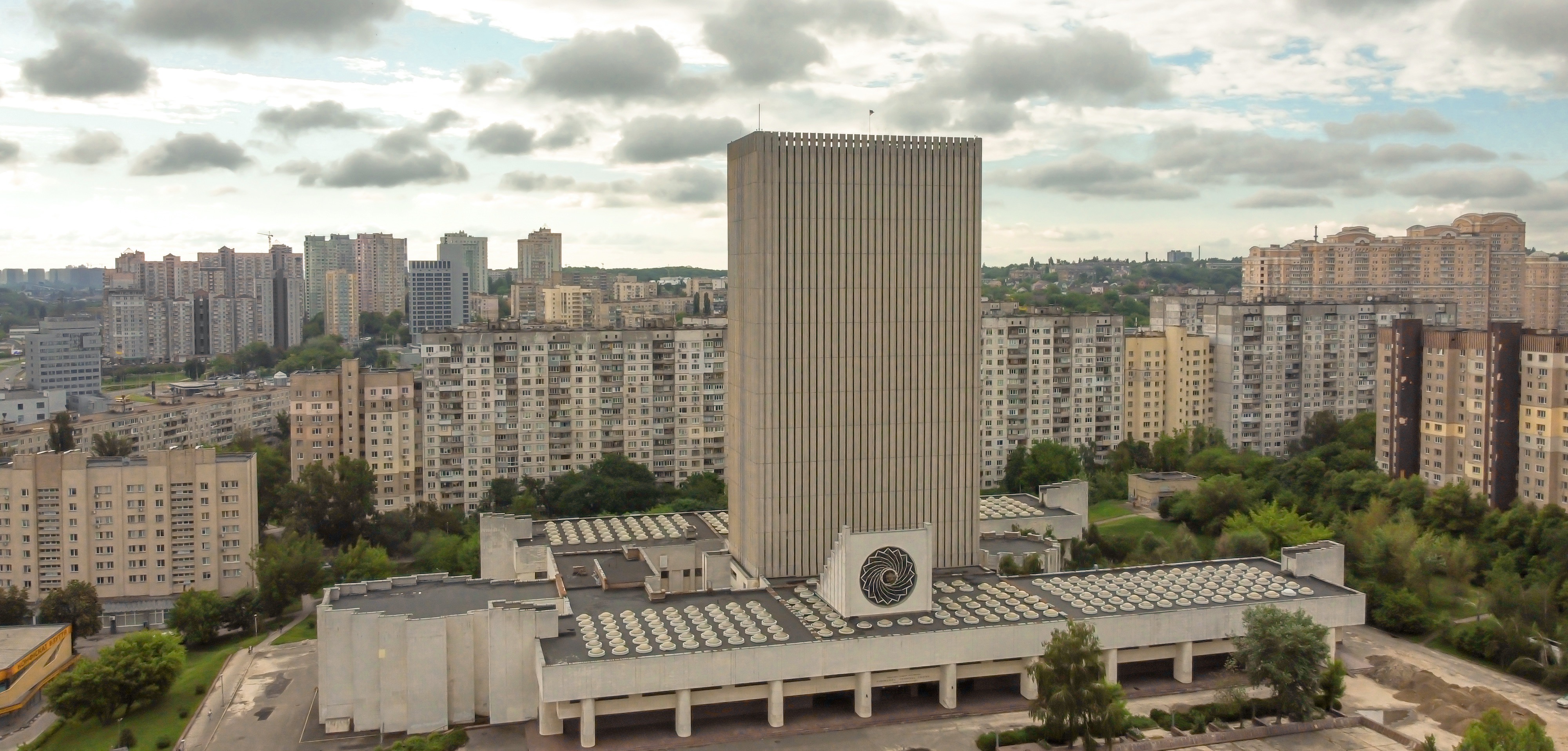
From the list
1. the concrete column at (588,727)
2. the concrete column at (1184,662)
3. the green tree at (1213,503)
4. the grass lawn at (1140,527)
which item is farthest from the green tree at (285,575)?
the green tree at (1213,503)

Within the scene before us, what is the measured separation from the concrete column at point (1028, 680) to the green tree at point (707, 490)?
28.5 m

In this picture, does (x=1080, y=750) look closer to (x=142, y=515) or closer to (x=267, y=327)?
(x=142, y=515)

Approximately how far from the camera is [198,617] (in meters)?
49.8

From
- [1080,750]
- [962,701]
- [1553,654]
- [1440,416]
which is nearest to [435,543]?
[962,701]

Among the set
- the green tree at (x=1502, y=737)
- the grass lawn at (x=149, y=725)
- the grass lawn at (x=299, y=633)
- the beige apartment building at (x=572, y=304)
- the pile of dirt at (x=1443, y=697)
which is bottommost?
the grass lawn at (x=149, y=725)

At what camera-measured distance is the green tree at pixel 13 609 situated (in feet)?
171

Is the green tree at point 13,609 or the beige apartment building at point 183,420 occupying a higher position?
the beige apartment building at point 183,420

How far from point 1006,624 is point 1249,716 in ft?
25.9

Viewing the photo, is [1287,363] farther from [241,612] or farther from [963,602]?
[241,612]

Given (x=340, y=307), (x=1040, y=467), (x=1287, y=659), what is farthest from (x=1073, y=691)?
(x=340, y=307)

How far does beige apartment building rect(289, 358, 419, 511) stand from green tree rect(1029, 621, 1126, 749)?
49.4m

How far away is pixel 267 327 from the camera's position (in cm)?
15362

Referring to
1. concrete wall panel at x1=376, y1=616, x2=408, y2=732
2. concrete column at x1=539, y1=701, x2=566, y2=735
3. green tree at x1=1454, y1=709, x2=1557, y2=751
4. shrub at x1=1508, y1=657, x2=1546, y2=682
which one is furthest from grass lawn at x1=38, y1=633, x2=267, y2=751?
shrub at x1=1508, y1=657, x2=1546, y2=682

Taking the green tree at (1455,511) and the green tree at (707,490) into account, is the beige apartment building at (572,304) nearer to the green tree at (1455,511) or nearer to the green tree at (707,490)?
the green tree at (707,490)
